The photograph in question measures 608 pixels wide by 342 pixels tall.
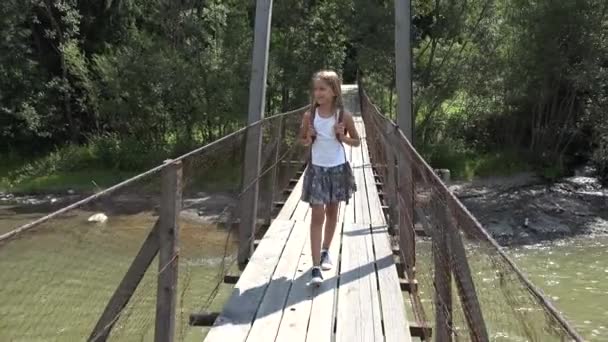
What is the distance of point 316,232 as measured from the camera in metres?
3.71

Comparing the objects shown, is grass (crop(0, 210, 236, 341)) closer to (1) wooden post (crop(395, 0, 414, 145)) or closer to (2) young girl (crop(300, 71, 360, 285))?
(2) young girl (crop(300, 71, 360, 285))

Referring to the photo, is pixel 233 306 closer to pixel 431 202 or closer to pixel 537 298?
pixel 431 202

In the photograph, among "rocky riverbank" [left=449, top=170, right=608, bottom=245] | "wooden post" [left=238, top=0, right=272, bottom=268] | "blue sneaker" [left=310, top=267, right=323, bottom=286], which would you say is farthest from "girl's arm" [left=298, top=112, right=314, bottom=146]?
"rocky riverbank" [left=449, top=170, right=608, bottom=245]

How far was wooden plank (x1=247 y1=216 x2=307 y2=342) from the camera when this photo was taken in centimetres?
298

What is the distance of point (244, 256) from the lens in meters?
4.98

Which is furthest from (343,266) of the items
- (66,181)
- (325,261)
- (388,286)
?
(66,181)

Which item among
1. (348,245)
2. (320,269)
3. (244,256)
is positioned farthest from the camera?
(244,256)

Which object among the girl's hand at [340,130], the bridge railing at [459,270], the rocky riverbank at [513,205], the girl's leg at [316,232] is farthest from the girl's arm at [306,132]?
the rocky riverbank at [513,205]

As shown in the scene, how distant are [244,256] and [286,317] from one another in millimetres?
1857

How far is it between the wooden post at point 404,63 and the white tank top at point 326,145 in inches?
74.5

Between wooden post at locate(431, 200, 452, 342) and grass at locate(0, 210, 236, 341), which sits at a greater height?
wooden post at locate(431, 200, 452, 342)

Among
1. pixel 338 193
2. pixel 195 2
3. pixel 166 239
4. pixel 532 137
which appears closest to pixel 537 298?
pixel 166 239

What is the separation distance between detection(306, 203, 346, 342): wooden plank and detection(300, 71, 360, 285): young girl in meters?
0.11

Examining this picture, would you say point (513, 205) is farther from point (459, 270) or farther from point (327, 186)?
point (459, 270)
